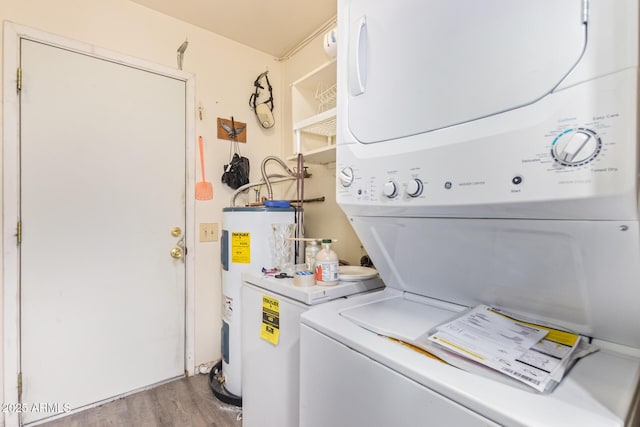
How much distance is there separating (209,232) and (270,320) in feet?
3.60

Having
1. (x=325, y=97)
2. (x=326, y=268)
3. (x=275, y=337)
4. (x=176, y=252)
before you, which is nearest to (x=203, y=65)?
(x=325, y=97)

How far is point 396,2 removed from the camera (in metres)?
0.79

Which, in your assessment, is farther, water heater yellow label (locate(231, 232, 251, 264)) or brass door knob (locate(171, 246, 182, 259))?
brass door knob (locate(171, 246, 182, 259))

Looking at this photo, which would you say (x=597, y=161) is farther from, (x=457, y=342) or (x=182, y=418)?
(x=182, y=418)

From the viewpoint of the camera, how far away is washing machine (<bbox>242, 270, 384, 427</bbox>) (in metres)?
1.12

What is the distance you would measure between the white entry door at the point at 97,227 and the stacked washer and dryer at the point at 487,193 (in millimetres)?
1466

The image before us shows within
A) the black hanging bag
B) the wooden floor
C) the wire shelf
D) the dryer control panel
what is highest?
the wire shelf

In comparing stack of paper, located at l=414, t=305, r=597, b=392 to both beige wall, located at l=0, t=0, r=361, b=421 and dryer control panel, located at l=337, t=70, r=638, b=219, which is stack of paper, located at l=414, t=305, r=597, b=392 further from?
beige wall, located at l=0, t=0, r=361, b=421

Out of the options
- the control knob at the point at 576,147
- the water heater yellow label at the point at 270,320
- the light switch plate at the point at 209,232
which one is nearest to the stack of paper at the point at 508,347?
the control knob at the point at 576,147

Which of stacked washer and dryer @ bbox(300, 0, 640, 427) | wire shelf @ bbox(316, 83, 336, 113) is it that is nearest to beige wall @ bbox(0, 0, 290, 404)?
wire shelf @ bbox(316, 83, 336, 113)

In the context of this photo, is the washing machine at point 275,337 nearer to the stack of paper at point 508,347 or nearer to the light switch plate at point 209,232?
the stack of paper at point 508,347

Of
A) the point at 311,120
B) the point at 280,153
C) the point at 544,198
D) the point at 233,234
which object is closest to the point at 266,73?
the point at 280,153

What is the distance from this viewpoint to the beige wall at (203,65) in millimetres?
1658

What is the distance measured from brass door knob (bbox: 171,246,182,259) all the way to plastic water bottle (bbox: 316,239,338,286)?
1.20 meters
